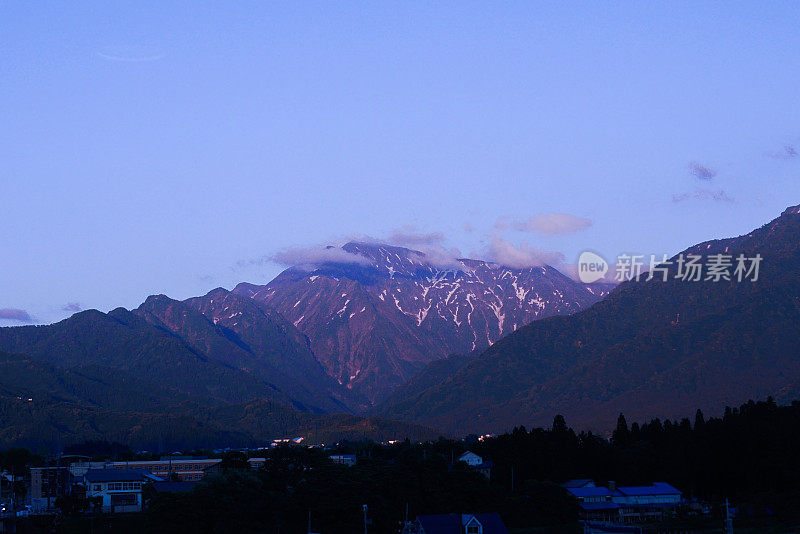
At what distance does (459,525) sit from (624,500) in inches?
1495

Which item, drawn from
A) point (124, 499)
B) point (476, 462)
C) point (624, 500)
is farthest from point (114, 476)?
point (624, 500)

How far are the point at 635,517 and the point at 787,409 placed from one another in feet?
136

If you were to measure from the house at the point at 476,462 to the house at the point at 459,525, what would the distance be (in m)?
43.9

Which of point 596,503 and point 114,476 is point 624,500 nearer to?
point 596,503

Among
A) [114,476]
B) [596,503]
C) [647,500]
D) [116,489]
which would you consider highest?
[114,476]

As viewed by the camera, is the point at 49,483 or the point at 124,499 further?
the point at 49,483

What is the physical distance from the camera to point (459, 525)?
90125 millimetres

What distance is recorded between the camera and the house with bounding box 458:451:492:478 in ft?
452

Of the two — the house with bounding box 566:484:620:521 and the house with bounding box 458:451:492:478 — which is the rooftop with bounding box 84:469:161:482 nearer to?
the house with bounding box 458:451:492:478

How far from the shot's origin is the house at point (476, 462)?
138 metres

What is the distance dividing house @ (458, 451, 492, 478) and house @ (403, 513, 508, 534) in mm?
43899

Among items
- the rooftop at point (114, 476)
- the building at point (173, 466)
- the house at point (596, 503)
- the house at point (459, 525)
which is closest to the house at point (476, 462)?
the house at point (596, 503)

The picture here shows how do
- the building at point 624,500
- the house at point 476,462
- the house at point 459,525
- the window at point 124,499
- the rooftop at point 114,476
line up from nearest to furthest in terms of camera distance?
the house at point 459,525
the building at point 624,500
the window at point 124,499
the rooftop at point 114,476
the house at point 476,462

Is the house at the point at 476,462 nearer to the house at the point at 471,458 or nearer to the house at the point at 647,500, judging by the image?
the house at the point at 471,458
